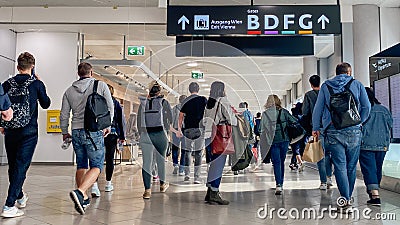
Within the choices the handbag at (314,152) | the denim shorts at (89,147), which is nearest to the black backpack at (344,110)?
the handbag at (314,152)

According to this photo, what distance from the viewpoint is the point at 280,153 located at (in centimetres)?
443

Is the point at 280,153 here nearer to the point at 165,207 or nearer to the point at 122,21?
the point at 165,207

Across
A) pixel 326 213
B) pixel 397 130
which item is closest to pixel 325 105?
pixel 326 213

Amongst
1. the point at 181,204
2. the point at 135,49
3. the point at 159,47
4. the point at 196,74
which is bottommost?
the point at 181,204

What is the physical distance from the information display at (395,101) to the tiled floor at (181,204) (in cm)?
87

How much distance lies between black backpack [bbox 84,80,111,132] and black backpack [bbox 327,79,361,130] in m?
1.99

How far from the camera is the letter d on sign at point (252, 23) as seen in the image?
494cm

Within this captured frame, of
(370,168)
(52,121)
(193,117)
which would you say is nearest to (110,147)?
(193,117)

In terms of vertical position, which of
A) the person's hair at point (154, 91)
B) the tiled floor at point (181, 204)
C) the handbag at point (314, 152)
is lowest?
the tiled floor at point (181, 204)

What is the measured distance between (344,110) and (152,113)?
199cm

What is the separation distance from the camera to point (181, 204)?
3.67 m

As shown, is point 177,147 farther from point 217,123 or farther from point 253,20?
point 217,123

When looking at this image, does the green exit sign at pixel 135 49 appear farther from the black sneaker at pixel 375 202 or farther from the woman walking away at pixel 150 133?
the black sneaker at pixel 375 202

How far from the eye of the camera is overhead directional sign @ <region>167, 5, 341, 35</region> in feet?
16.0
